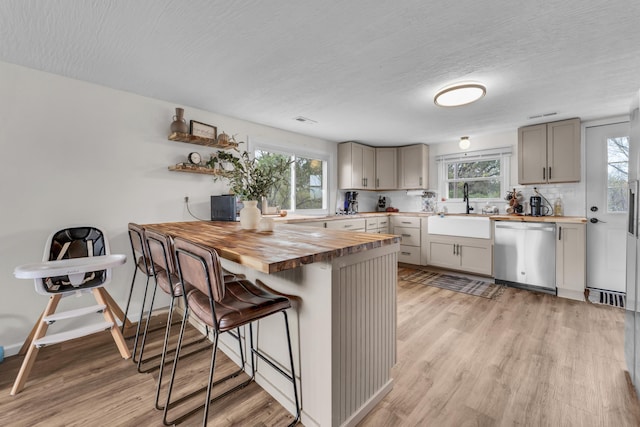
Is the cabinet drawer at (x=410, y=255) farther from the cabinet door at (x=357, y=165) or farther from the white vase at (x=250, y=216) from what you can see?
the white vase at (x=250, y=216)

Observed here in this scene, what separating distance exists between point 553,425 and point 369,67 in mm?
2456

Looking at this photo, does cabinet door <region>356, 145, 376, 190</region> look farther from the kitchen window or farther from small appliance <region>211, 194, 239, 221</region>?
small appliance <region>211, 194, 239, 221</region>

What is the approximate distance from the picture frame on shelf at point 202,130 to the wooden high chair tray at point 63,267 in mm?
1500

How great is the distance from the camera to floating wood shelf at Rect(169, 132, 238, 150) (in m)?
2.74

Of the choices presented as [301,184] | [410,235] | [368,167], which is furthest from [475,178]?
[301,184]

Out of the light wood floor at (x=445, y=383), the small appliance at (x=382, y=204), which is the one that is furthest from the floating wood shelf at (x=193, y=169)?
the small appliance at (x=382, y=204)

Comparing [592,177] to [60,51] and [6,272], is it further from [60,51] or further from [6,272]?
[6,272]

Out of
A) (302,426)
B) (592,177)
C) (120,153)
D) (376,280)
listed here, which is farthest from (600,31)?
(120,153)

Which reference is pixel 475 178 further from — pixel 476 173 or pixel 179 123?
pixel 179 123

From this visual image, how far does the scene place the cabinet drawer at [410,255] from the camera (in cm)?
446

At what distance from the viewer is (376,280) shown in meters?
1.49

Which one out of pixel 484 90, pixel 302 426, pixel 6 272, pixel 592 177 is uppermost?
pixel 484 90

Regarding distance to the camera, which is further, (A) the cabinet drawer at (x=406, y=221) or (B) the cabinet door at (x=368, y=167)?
(B) the cabinet door at (x=368, y=167)

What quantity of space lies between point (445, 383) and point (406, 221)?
3.16 meters
